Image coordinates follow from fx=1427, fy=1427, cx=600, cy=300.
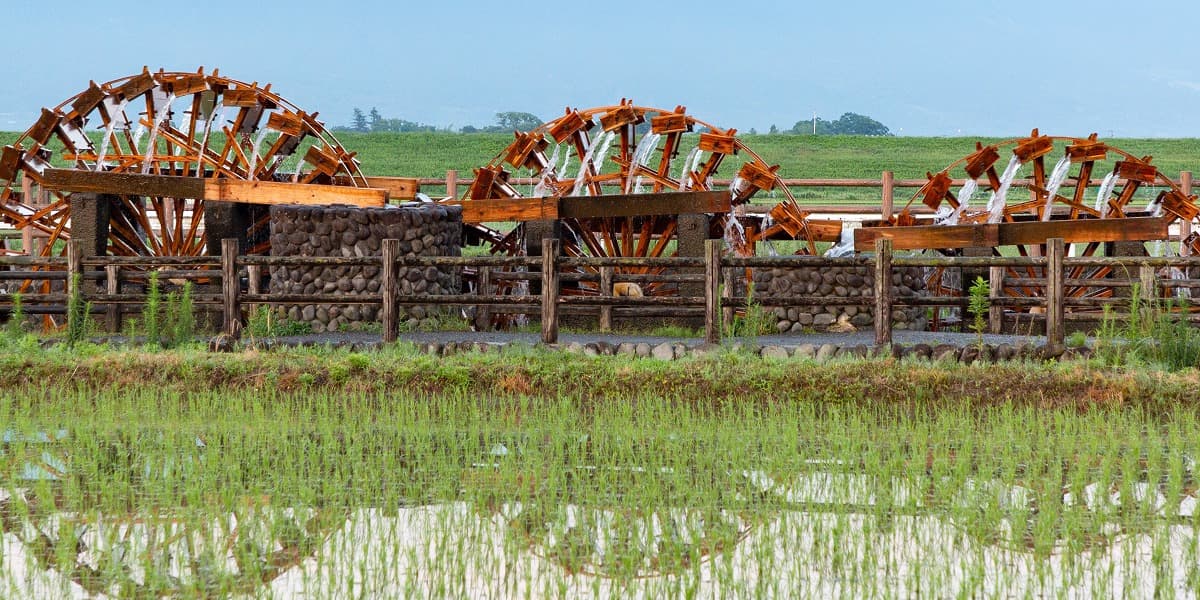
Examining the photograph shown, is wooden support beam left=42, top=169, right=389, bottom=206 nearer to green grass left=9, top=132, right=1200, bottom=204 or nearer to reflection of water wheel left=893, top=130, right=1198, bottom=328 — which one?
reflection of water wheel left=893, top=130, right=1198, bottom=328

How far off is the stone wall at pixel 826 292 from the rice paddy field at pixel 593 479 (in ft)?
17.0

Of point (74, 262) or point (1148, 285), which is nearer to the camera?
point (1148, 285)

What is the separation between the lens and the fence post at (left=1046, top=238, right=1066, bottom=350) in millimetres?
13695

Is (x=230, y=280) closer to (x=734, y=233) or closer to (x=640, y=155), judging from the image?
(x=640, y=155)

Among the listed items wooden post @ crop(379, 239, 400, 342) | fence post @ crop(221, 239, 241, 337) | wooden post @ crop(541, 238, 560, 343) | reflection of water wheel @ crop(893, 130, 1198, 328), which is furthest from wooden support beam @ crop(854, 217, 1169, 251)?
fence post @ crop(221, 239, 241, 337)

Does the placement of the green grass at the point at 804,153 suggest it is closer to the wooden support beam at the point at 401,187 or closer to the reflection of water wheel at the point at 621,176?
the reflection of water wheel at the point at 621,176

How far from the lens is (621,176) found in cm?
2145

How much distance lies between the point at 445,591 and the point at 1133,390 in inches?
292

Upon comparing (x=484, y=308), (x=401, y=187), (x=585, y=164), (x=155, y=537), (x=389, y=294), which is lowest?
(x=155, y=537)

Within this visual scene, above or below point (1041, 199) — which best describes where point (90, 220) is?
below

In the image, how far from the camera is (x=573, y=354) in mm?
13164

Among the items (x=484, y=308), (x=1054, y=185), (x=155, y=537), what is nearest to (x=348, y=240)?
(x=484, y=308)

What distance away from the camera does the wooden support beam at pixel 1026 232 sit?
64.0 feet

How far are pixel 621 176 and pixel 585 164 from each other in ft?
2.02
